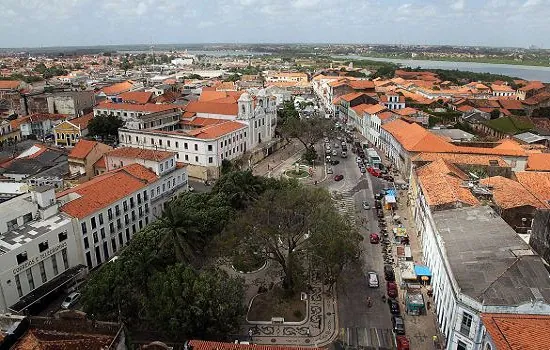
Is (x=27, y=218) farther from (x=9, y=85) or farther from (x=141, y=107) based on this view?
(x=9, y=85)

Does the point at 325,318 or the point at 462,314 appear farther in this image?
the point at 325,318

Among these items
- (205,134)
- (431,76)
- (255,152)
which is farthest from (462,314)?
(431,76)

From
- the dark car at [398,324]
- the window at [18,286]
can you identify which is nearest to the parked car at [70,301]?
the window at [18,286]

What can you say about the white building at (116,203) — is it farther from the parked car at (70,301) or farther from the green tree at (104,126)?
the green tree at (104,126)

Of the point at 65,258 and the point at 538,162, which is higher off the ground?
the point at 538,162

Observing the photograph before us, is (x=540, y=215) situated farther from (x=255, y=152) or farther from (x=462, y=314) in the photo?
(x=255, y=152)

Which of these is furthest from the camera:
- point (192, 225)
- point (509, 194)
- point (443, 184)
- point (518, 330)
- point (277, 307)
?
point (443, 184)

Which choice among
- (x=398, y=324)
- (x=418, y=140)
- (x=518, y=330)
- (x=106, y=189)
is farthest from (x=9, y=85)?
(x=518, y=330)
